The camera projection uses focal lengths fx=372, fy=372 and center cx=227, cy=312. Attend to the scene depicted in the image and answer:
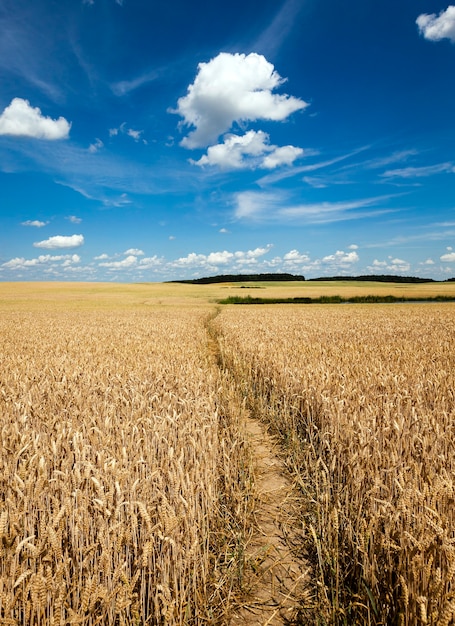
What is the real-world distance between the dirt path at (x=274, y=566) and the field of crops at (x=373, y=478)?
198mm

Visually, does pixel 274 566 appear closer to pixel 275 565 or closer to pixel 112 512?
pixel 275 565

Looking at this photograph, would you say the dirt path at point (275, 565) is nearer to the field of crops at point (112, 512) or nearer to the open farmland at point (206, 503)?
the open farmland at point (206, 503)

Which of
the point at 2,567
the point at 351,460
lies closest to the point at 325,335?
the point at 351,460

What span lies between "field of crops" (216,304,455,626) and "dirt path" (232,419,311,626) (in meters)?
0.20

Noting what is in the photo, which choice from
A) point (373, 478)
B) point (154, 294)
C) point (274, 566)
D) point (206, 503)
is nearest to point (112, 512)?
point (206, 503)

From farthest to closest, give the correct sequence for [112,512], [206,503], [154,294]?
[154,294]
[206,503]
[112,512]

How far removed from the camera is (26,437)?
3.85m

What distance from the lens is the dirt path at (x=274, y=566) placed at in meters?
2.71

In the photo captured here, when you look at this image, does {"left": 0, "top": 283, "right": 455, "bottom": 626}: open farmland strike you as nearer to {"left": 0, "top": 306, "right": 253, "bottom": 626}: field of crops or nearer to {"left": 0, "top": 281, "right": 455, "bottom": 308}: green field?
{"left": 0, "top": 306, "right": 253, "bottom": 626}: field of crops

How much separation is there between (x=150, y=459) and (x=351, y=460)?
1895mm

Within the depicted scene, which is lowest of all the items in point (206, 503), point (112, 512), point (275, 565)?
point (275, 565)

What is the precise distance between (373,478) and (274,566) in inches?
Result: 44.4

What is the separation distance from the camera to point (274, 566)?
10.4 feet

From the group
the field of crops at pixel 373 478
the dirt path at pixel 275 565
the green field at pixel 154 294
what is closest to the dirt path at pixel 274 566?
the dirt path at pixel 275 565
